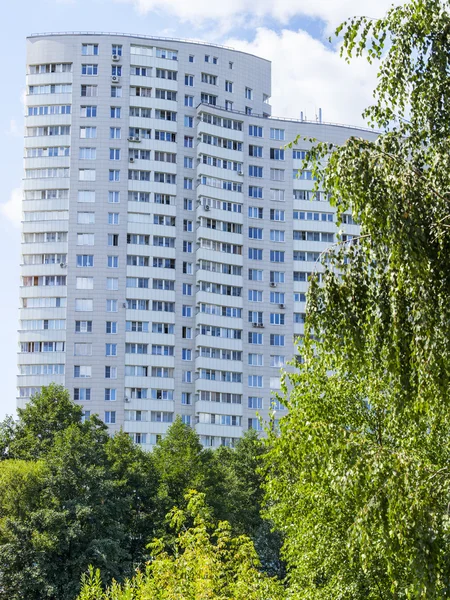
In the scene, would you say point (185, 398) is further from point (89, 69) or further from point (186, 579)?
point (186, 579)

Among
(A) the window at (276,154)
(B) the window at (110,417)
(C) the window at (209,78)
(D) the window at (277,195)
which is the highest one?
(C) the window at (209,78)

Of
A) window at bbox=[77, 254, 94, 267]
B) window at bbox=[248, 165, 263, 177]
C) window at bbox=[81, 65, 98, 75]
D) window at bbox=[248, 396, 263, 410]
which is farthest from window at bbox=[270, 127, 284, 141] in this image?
window at bbox=[248, 396, 263, 410]

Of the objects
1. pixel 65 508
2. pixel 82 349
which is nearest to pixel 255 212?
pixel 82 349

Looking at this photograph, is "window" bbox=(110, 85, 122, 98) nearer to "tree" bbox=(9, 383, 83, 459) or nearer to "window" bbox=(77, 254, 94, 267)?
"window" bbox=(77, 254, 94, 267)

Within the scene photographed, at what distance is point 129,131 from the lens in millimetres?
123750

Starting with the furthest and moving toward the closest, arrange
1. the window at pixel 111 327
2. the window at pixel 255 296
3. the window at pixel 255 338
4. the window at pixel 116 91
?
the window at pixel 255 296 → the window at pixel 255 338 → the window at pixel 116 91 → the window at pixel 111 327

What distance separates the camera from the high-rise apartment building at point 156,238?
385 feet

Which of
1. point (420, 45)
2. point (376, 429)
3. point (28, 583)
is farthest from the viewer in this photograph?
point (28, 583)

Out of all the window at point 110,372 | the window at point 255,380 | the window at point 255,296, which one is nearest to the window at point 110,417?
the window at point 110,372

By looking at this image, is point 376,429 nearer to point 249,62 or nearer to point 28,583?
point 28,583

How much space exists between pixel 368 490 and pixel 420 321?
3.24 metres

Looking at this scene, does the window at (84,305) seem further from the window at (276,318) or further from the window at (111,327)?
the window at (276,318)

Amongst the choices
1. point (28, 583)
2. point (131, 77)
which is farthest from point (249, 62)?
point (28, 583)

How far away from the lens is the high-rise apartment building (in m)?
117
